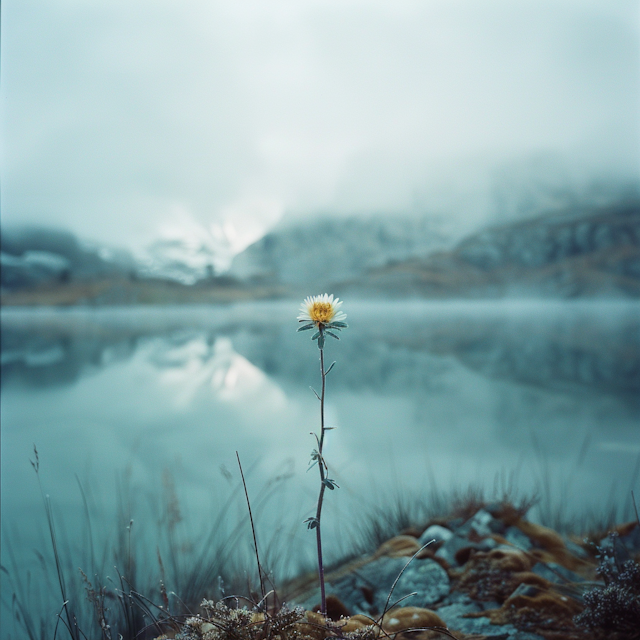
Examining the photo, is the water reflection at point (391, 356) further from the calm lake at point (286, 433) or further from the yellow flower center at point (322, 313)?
the yellow flower center at point (322, 313)

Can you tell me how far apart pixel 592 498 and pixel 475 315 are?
95.4 feet

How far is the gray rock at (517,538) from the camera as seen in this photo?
1.94 m

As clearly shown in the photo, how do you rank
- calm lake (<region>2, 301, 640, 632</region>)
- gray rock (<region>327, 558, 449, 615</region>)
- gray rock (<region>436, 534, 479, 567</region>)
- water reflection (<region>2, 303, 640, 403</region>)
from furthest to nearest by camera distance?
water reflection (<region>2, 303, 640, 403</region>)
calm lake (<region>2, 301, 640, 632</region>)
gray rock (<region>436, 534, 479, 567</region>)
gray rock (<region>327, 558, 449, 615</region>)

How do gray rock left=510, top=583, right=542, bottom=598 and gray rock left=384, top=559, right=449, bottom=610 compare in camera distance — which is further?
gray rock left=384, top=559, right=449, bottom=610

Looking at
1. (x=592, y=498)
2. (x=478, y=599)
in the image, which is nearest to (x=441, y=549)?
(x=478, y=599)

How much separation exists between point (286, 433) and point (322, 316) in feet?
13.0

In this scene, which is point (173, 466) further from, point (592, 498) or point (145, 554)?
→ point (592, 498)

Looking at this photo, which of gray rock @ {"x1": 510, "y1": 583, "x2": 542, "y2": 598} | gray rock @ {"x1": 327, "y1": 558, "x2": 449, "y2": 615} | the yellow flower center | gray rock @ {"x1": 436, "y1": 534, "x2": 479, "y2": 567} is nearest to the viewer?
the yellow flower center

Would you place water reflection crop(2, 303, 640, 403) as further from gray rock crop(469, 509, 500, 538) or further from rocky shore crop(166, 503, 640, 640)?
rocky shore crop(166, 503, 640, 640)

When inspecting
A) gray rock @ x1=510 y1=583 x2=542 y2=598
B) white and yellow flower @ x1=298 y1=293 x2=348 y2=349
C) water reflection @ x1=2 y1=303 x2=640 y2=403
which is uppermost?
white and yellow flower @ x1=298 y1=293 x2=348 y2=349

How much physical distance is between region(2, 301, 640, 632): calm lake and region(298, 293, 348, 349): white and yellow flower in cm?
101

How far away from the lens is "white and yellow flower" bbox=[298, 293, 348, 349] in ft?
3.07

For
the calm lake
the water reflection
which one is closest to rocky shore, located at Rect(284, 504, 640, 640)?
the calm lake

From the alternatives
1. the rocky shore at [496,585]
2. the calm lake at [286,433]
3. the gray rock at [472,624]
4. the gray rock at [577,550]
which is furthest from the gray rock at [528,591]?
the calm lake at [286,433]
